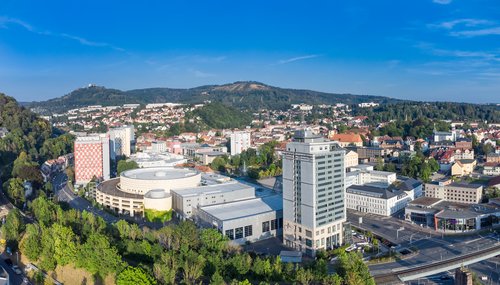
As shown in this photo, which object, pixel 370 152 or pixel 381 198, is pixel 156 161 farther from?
pixel 370 152

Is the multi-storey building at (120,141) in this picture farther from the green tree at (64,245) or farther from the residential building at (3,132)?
the green tree at (64,245)

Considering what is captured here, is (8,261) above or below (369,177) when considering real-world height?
below

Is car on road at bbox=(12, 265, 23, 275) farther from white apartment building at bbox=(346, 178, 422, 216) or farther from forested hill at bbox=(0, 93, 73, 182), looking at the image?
forested hill at bbox=(0, 93, 73, 182)

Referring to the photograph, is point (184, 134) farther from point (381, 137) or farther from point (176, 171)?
point (176, 171)

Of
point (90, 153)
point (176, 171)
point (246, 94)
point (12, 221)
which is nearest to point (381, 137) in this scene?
point (176, 171)

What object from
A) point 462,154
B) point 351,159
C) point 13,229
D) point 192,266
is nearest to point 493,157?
point 462,154

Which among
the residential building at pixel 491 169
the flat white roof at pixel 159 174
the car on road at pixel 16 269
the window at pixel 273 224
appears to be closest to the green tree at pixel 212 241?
the window at pixel 273 224
